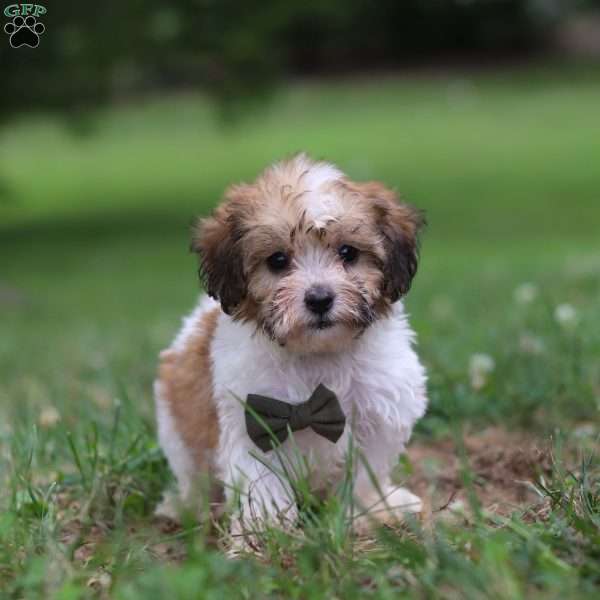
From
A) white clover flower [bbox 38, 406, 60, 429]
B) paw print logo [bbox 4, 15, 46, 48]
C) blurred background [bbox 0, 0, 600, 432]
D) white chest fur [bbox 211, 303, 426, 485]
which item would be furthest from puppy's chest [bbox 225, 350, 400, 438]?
paw print logo [bbox 4, 15, 46, 48]

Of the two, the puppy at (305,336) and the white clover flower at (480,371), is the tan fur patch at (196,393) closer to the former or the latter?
the puppy at (305,336)

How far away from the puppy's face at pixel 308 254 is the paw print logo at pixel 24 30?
712 centimetres

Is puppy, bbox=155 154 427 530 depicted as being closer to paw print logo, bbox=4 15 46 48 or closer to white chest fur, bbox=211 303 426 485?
white chest fur, bbox=211 303 426 485

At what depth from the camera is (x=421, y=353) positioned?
6852 millimetres

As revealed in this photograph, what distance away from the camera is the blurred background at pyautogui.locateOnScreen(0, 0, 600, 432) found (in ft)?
28.6

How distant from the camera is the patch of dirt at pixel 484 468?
4.75 metres

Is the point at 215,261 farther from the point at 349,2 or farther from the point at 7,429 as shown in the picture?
the point at 349,2

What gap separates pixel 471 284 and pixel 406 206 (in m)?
6.75

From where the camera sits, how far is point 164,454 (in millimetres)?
5078

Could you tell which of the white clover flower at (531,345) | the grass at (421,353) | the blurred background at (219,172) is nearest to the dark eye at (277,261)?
the grass at (421,353)

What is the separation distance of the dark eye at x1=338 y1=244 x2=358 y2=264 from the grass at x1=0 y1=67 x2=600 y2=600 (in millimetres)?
733

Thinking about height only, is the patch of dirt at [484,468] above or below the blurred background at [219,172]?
above

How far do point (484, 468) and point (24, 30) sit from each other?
10618 millimetres

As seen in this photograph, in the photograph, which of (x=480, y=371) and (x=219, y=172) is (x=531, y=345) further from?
(x=219, y=172)
